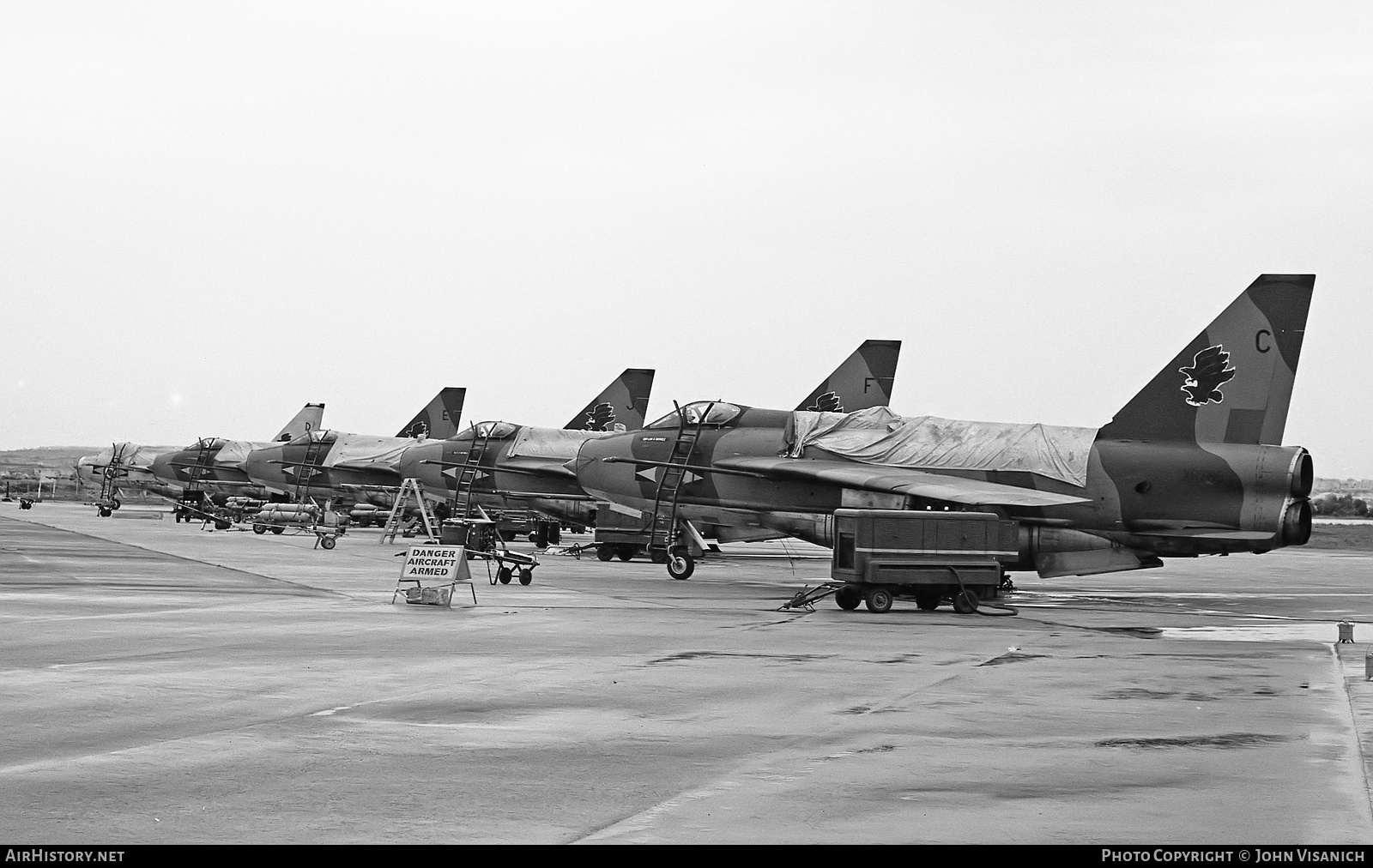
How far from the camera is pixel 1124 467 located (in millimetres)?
27531

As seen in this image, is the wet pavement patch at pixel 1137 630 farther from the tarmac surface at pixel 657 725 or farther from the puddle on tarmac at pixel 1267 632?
the tarmac surface at pixel 657 725

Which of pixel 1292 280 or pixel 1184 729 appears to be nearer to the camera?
pixel 1184 729

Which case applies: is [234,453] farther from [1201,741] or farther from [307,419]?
[1201,741]

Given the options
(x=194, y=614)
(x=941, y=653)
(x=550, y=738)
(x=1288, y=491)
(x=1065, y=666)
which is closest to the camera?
(x=550, y=738)

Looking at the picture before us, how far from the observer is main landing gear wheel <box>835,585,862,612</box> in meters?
22.3

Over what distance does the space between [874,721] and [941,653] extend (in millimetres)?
5454

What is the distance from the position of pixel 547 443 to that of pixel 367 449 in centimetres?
1576

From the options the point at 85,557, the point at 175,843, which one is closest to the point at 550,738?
the point at 175,843

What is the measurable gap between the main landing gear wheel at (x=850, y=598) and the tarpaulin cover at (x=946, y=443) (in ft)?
25.1

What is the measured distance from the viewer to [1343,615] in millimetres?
23500

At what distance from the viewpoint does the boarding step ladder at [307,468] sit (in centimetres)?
6075

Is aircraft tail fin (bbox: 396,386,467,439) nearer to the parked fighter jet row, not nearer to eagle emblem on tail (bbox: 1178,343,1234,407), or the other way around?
the parked fighter jet row
